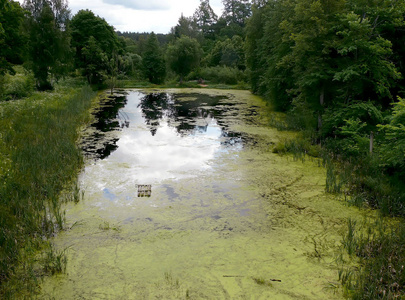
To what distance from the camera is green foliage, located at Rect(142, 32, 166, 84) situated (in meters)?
29.9

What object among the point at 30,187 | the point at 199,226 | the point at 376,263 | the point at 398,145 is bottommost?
the point at 199,226

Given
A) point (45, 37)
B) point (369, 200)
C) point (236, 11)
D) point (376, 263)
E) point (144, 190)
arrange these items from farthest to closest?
point (236, 11)
point (45, 37)
point (144, 190)
point (369, 200)
point (376, 263)

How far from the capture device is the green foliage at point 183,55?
96.2ft

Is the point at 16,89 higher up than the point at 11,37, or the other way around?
the point at 11,37

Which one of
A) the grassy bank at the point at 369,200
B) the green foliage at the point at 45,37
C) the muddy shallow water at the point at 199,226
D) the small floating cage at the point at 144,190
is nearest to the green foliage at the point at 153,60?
the green foliage at the point at 45,37

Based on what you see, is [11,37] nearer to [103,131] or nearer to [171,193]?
[103,131]

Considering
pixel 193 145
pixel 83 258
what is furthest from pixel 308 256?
pixel 193 145

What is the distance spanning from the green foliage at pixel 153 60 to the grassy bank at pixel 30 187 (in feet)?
70.4

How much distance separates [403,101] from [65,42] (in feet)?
59.7

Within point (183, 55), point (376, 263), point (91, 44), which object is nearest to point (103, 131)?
point (376, 263)

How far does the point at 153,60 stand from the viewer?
30.2 meters

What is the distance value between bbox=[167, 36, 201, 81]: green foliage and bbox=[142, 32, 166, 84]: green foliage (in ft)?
3.77

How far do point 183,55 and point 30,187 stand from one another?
26.0m

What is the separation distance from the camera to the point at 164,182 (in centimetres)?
648
